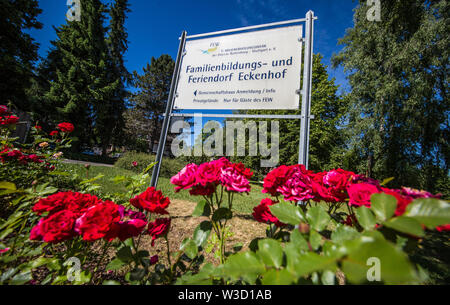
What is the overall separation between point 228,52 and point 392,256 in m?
2.75

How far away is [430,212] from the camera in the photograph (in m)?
0.37

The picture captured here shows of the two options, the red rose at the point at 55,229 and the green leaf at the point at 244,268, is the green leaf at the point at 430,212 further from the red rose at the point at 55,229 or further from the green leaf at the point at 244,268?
the red rose at the point at 55,229

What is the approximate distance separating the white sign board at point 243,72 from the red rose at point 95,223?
6.24 ft

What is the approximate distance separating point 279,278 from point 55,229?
74 cm

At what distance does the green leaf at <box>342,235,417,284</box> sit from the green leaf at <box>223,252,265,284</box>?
20cm

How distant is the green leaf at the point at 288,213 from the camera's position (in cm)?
54

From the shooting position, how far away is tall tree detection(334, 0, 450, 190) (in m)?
6.11

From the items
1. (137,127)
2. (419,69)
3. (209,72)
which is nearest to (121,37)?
(137,127)

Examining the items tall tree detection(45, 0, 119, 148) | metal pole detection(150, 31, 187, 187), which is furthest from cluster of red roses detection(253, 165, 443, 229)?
tall tree detection(45, 0, 119, 148)

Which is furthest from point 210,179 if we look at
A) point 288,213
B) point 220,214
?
point 288,213

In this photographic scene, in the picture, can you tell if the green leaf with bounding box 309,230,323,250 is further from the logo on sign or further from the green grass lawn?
the logo on sign

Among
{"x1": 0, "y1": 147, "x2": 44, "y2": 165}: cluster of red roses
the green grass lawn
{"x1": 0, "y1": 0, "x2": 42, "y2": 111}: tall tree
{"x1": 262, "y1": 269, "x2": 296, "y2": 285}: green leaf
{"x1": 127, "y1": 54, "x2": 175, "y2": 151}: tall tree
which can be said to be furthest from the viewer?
{"x1": 127, "y1": 54, "x2": 175, "y2": 151}: tall tree

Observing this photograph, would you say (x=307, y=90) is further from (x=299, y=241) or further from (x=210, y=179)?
(x=299, y=241)

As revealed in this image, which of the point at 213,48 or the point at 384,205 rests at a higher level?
the point at 213,48
